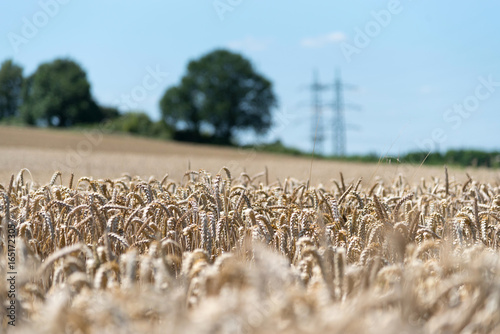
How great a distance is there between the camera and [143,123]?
239 ft

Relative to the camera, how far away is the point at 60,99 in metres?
70.9

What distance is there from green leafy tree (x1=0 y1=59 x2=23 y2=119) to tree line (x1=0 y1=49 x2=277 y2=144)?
729cm

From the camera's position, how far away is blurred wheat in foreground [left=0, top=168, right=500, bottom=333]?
1649 mm

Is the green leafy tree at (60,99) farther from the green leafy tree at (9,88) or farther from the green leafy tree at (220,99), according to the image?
the green leafy tree at (220,99)

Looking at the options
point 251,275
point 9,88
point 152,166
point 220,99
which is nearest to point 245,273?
point 251,275

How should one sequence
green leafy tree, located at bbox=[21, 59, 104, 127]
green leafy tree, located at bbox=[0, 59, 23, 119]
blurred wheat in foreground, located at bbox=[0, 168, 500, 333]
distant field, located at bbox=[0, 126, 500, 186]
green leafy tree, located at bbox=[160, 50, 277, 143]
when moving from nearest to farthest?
blurred wheat in foreground, located at bbox=[0, 168, 500, 333] < distant field, located at bbox=[0, 126, 500, 186] < green leafy tree, located at bbox=[160, 50, 277, 143] < green leafy tree, located at bbox=[21, 59, 104, 127] < green leafy tree, located at bbox=[0, 59, 23, 119]

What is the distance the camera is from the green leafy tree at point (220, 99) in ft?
213

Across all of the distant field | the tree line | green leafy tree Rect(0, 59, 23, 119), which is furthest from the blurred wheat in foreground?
green leafy tree Rect(0, 59, 23, 119)

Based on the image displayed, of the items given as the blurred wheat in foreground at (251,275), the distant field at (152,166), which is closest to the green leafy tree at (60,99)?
the distant field at (152,166)

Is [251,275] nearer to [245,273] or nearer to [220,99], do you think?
[245,273]

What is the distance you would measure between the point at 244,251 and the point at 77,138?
1549 inches

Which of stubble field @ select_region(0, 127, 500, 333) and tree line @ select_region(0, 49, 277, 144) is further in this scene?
tree line @ select_region(0, 49, 277, 144)

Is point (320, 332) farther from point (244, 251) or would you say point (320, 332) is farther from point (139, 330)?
point (244, 251)

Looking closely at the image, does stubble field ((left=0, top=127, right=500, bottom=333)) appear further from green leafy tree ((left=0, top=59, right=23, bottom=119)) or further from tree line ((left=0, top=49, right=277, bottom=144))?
green leafy tree ((left=0, top=59, right=23, bottom=119))
